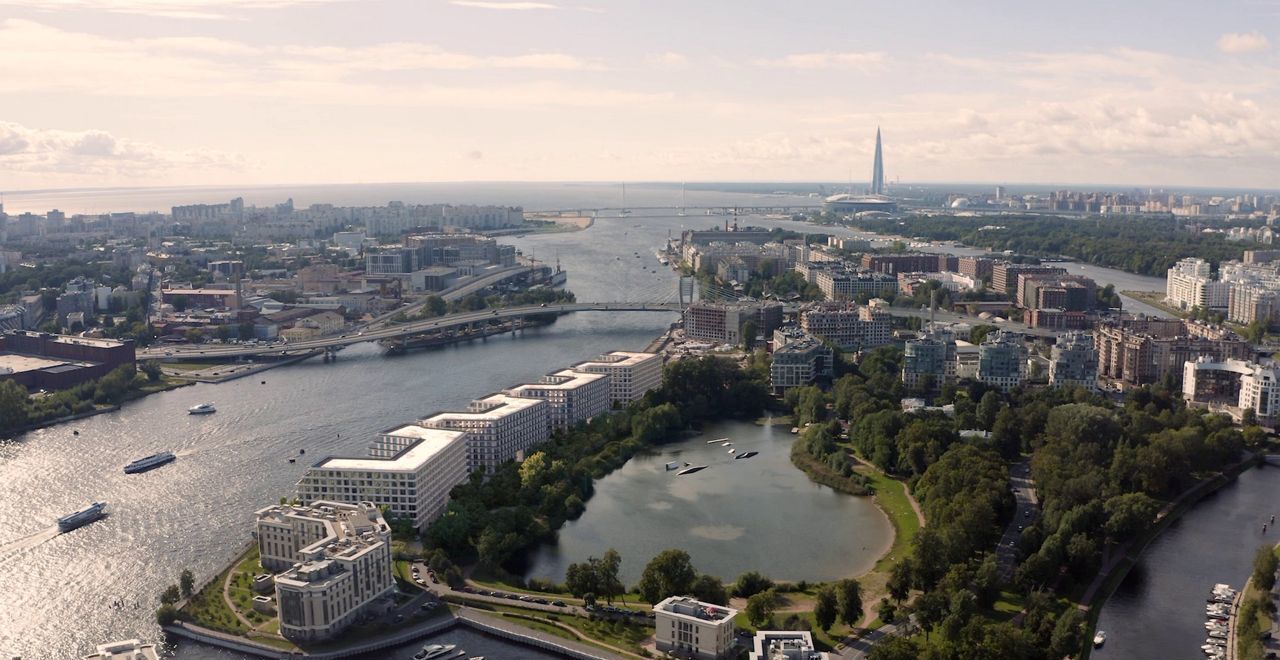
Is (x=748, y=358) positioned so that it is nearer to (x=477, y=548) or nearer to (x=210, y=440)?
(x=210, y=440)

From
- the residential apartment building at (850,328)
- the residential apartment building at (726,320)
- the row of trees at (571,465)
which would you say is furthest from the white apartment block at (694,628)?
the residential apartment building at (726,320)

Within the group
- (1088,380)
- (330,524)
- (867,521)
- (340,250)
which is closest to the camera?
(330,524)

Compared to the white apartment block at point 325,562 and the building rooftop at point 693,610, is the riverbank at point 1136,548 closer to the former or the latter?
the building rooftop at point 693,610

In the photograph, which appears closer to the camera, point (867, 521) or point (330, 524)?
point (330, 524)

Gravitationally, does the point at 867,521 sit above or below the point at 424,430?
below

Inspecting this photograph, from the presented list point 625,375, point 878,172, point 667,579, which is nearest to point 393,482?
point 667,579

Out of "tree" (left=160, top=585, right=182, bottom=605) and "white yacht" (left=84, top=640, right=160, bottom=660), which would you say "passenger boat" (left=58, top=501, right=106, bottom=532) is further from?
"white yacht" (left=84, top=640, right=160, bottom=660)

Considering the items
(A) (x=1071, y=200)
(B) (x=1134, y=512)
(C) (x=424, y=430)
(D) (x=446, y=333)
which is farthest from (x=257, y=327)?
(A) (x=1071, y=200)
